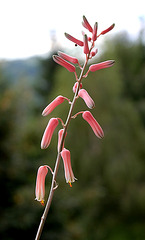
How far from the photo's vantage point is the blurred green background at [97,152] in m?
6.96

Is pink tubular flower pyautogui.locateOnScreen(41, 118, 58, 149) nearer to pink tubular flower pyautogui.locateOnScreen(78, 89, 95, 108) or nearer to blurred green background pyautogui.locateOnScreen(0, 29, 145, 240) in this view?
pink tubular flower pyautogui.locateOnScreen(78, 89, 95, 108)

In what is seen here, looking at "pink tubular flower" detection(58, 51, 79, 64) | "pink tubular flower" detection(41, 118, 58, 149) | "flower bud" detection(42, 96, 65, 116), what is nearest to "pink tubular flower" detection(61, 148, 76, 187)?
"pink tubular flower" detection(41, 118, 58, 149)

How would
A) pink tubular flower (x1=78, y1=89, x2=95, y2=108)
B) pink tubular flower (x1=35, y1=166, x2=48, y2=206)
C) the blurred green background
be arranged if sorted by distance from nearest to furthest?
pink tubular flower (x1=78, y1=89, x2=95, y2=108) < pink tubular flower (x1=35, y1=166, x2=48, y2=206) < the blurred green background

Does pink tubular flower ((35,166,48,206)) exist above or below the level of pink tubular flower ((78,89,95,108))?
below

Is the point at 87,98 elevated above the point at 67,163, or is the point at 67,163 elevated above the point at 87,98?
the point at 87,98

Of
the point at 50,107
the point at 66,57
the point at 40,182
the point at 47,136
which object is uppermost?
the point at 66,57

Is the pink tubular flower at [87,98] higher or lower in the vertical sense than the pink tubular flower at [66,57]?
lower

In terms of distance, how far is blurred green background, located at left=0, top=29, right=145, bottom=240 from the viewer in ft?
22.9

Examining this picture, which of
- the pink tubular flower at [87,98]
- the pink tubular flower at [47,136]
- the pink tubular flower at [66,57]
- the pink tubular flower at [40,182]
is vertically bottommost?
the pink tubular flower at [40,182]

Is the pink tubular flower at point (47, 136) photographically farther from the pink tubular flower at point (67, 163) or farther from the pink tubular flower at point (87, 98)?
the pink tubular flower at point (87, 98)

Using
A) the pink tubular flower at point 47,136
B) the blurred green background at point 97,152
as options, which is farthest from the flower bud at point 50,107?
the blurred green background at point 97,152

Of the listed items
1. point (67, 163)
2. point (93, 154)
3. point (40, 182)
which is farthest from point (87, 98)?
point (93, 154)

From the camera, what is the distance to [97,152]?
38.6ft

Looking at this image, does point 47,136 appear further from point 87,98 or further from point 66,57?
point 66,57
